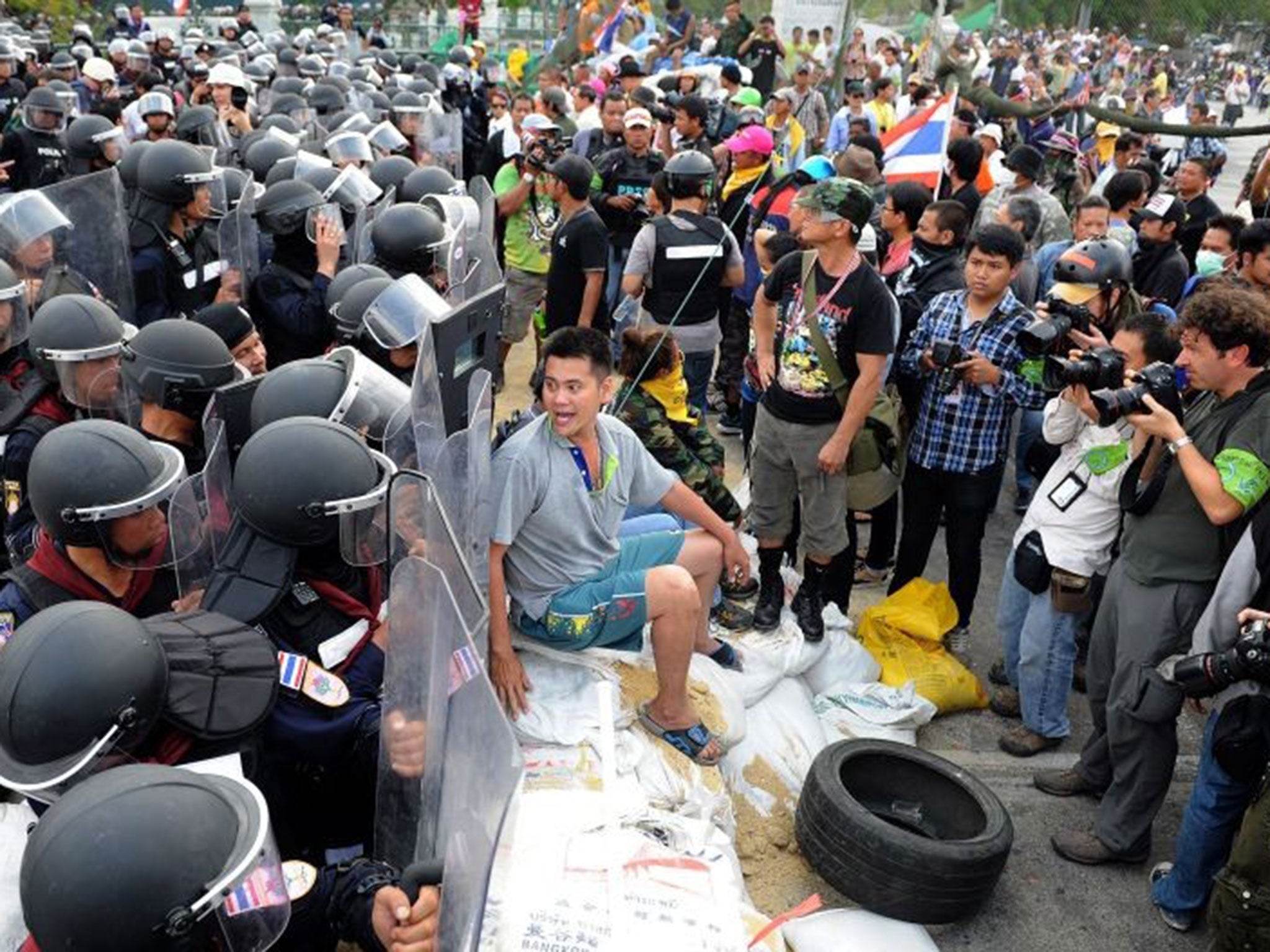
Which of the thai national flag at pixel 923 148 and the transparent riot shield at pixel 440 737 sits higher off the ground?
the thai national flag at pixel 923 148

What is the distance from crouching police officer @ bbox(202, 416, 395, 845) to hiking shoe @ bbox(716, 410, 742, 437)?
184 inches

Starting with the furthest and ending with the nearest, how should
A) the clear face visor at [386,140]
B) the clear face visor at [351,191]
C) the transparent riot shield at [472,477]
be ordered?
the clear face visor at [386,140] → the clear face visor at [351,191] → the transparent riot shield at [472,477]

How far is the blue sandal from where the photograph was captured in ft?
11.8

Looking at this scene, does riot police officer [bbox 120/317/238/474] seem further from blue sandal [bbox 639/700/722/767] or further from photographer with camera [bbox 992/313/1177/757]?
photographer with camera [bbox 992/313/1177/757]

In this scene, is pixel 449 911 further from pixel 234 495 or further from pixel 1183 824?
pixel 1183 824

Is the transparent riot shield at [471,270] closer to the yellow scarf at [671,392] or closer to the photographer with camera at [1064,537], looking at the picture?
the yellow scarf at [671,392]

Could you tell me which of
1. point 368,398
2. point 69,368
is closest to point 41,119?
point 69,368

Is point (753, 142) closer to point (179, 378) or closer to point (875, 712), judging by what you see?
point (875, 712)


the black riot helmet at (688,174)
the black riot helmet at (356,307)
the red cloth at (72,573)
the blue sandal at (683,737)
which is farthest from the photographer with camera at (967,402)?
the red cloth at (72,573)

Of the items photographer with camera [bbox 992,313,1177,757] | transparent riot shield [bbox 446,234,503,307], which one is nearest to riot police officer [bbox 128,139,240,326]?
transparent riot shield [bbox 446,234,503,307]

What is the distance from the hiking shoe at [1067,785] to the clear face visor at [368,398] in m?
2.80

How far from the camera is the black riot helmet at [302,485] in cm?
272

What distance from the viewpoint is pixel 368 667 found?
9.04 feet

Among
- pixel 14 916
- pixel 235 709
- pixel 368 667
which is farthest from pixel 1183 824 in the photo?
pixel 14 916
